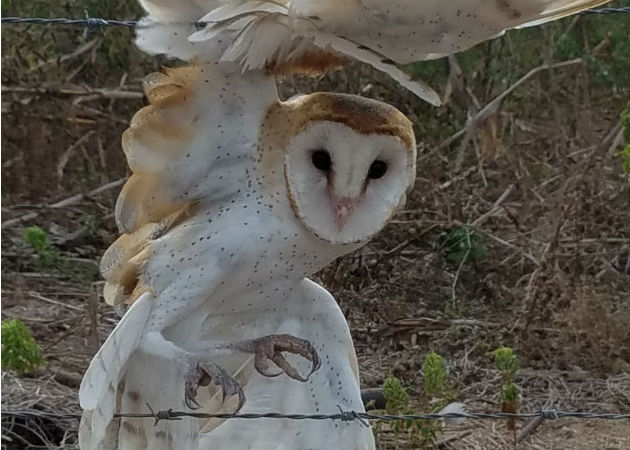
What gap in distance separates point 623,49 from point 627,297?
70 centimetres

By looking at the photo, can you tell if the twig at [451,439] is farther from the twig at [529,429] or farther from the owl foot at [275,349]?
the owl foot at [275,349]

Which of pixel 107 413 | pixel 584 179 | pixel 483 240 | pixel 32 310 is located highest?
pixel 107 413

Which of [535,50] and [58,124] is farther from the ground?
[535,50]

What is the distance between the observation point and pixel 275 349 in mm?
1242

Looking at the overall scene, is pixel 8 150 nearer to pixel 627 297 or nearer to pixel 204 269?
pixel 627 297

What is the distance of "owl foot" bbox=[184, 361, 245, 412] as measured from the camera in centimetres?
120

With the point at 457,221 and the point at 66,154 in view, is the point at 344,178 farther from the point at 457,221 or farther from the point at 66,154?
the point at 66,154

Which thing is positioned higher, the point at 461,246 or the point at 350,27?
the point at 350,27

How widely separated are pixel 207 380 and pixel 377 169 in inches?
11.5

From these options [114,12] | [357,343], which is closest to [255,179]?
[357,343]

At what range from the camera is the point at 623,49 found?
3.23 metres

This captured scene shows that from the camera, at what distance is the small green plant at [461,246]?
321cm

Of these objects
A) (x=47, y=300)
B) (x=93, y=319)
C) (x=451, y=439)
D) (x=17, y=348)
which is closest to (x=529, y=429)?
(x=451, y=439)

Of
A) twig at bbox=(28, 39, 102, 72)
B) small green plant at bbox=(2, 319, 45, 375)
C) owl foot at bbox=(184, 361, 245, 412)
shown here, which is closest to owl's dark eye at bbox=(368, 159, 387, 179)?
owl foot at bbox=(184, 361, 245, 412)
